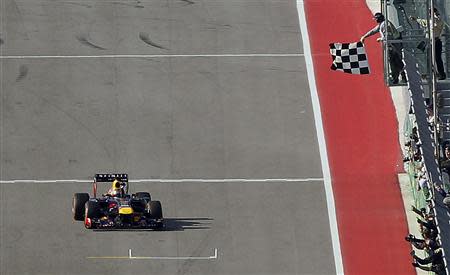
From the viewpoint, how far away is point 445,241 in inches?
1667

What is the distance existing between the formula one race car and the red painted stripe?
5.00 meters

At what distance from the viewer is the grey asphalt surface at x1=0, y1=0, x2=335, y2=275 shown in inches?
1826

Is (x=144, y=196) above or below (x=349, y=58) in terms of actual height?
below

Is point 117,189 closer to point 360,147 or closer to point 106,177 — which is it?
point 106,177

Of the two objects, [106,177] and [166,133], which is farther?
[166,133]

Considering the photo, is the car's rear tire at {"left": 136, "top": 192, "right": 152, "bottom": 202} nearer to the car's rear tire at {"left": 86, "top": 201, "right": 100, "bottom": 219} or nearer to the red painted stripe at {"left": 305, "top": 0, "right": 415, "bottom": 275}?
the car's rear tire at {"left": 86, "top": 201, "right": 100, "bottom": 219}

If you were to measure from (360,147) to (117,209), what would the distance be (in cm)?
771

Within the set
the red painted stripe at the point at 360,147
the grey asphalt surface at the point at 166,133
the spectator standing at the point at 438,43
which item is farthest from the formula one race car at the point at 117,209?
the spectator standing at the point at 438,43

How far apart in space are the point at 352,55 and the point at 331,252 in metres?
6.12

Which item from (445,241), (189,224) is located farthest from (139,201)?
(445,241)

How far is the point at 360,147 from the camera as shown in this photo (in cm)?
5028

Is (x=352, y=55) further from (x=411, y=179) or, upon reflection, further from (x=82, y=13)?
(x=82, y=13)

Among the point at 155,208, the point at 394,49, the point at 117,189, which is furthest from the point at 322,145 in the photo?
the point at 117,189

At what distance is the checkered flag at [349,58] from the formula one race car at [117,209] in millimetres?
6606
